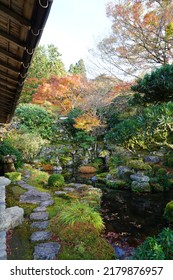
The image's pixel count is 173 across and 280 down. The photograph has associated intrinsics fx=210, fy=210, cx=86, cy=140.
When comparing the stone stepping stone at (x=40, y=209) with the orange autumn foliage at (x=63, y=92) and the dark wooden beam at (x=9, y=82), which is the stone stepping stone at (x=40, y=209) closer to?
the dark wooden beam at (x=9, y=82)

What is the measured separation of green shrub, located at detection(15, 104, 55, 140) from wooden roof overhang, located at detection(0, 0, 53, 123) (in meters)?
12.7

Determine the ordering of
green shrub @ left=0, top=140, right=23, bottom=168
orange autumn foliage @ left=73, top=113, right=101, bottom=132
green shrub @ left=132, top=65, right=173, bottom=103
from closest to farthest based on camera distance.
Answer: green shrub @ left=132, top=65, right=173, bottom=103 → green shrub @ left=0, top=140, right=23, bottom=168 → orange autumn foliage @ left=73, top=113, right=101, bottom=132

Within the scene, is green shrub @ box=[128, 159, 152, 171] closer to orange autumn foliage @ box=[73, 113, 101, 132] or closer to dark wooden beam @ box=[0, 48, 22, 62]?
orange autumn foliage @ box=[73, 113, 101, 132]

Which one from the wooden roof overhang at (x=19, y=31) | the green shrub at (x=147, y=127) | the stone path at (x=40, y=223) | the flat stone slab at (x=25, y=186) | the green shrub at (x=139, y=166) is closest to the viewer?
the wooden roof overhang at (x=19, y=31)

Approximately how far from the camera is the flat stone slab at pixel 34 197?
551 centimetres

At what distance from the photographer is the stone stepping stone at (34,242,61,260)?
3092mm

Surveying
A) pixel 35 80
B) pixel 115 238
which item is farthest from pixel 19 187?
pixel 35 80

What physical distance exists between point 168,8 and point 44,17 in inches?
313

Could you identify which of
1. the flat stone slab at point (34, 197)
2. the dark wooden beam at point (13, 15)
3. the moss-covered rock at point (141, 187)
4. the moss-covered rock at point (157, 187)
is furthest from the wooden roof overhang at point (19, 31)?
the moss-covered rock at point (157, 187)

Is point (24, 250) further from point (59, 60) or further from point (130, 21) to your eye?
point (59, 60)

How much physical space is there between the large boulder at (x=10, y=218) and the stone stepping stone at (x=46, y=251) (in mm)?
773

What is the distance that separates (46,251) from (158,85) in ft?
13.1

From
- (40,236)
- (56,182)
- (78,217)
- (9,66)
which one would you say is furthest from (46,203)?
(9,66)

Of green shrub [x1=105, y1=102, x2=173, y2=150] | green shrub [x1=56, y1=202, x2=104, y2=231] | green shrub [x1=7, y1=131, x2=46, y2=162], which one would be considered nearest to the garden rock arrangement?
green shrub [x1=56, y1=202, x2=104, y2=231]
